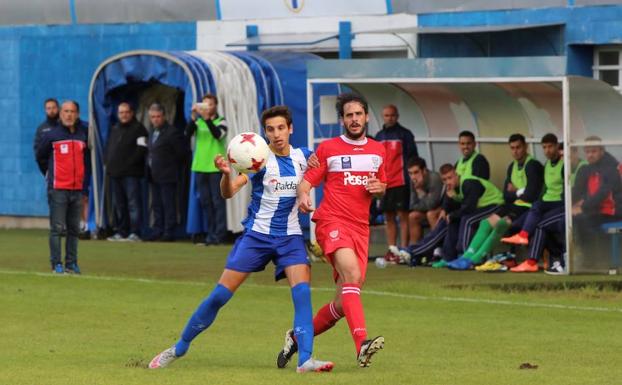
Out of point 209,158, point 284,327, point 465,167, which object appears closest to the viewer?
point 284,327

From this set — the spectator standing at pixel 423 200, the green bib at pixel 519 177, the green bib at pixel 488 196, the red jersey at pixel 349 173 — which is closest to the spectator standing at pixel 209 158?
the spectator standing at pixel 423 200

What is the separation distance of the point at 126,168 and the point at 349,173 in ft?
45.3

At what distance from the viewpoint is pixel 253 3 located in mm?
25781

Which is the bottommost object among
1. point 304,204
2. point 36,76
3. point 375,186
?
point 304,204

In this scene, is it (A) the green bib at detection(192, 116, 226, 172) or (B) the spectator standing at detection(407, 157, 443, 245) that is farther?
(A) the green bib at detection(192, 116, 226, 172)

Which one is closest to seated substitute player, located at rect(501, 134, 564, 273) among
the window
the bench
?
the bench

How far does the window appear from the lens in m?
22.4

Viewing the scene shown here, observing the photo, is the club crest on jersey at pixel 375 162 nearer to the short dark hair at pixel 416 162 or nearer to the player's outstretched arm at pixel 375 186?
the player's outstretched arm at pixel 375 186

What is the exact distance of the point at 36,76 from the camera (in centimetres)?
2802

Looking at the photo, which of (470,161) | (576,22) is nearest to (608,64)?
(576,22)

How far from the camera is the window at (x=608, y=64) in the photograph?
882 inches

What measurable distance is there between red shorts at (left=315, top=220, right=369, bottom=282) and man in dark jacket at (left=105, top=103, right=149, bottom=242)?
44.3 feet

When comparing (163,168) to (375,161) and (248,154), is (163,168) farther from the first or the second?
(248,154)

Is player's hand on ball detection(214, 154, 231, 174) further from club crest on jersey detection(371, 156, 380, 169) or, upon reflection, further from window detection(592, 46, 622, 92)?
window detection(592, 46, 622, 92)
